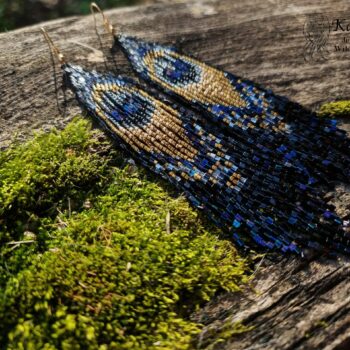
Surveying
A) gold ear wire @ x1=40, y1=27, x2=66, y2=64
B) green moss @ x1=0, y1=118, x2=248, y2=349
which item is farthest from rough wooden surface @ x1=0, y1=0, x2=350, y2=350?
green moss @ x1=0, y1=118, x2=248, y2=349

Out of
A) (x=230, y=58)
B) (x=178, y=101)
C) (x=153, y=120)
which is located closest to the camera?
(x=153, y=120)

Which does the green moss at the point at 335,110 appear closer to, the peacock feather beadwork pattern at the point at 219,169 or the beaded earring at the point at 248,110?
the beaded earring at the point at 248,110

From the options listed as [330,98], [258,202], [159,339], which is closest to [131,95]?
[258,202]

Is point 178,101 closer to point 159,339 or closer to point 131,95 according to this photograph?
point 131,95

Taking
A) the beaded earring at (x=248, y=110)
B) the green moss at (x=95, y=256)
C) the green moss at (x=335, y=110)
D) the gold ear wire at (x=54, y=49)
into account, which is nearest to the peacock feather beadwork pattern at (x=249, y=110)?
the beaded earring at (x=248, y=110)

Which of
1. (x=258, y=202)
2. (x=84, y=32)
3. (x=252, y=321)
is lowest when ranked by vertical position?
(x=252, y=321)

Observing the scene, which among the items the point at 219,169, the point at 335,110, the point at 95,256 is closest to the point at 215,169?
the point at 219,169

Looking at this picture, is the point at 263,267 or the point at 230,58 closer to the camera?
the point at 263,267
